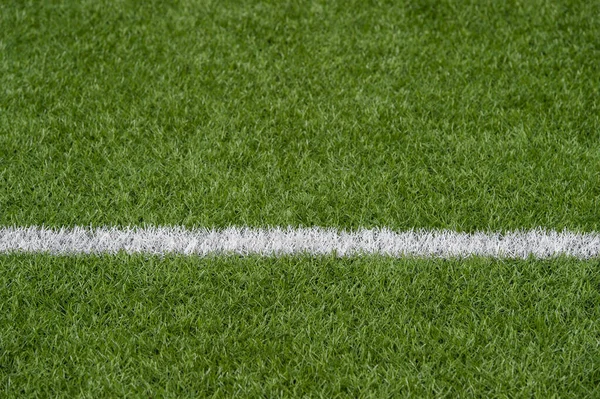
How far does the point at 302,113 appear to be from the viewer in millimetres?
Answer: 3057

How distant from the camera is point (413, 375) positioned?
203cm

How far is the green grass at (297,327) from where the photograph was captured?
6.63 ft

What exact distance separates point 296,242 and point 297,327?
1.19 feet

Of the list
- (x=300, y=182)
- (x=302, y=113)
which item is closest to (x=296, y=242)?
(x=300, y=182)

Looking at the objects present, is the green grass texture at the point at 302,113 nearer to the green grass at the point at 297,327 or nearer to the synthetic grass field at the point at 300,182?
the synthetic grass field at the point at 300,182

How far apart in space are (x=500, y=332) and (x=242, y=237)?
864mm

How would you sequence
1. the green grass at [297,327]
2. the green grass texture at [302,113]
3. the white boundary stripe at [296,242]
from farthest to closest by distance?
the green grass texture at [302,113] → the white boundary stripe at [296,242] → the green grass at [297,327]

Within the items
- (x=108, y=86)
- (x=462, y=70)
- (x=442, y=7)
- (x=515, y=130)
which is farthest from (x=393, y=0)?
(x=108, y=86)

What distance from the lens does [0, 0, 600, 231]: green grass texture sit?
2617mm

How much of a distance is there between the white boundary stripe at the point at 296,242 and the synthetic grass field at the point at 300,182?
45 millimetres

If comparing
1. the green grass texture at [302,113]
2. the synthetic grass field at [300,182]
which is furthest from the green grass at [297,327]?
the green grass texture at [302,113]

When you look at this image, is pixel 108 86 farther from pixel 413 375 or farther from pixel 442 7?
pixel 413 375

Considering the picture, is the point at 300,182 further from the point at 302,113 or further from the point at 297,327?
the point at 297,327

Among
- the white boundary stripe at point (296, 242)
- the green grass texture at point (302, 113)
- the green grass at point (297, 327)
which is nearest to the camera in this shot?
the green grass at point (297, 327)
